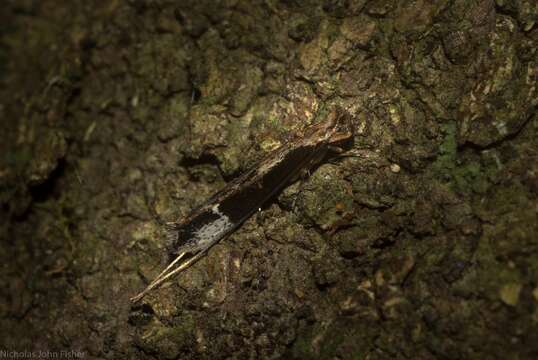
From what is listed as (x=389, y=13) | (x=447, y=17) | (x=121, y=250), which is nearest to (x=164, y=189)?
(x=121, y=250)

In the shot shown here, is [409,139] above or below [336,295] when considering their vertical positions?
above

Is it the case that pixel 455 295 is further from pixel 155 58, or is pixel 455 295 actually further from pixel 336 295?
pixel 155 58

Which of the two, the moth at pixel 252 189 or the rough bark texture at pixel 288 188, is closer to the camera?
the rough bark texture at pixel 288 188

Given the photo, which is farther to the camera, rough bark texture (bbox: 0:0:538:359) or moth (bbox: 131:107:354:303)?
moth (bbox: 131:107:354:303)
